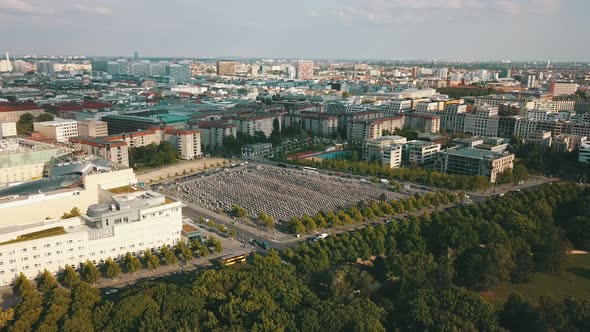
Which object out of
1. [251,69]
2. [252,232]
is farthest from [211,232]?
[251,69]

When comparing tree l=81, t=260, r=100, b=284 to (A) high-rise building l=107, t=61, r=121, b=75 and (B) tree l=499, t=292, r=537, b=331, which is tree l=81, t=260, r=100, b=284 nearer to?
(B) tree l=499, t=292, r=537, b=331

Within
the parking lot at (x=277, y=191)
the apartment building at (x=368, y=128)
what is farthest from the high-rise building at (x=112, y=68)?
the parking lot at (x=277, y=191)

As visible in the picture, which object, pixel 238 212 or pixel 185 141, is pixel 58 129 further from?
pixel 238 212

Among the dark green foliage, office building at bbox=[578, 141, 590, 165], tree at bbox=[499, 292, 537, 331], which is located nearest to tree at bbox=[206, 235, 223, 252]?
tree at bbox=[499, 292, 537, 331]

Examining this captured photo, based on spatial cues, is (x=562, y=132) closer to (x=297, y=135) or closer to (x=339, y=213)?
(x=297, y=135)

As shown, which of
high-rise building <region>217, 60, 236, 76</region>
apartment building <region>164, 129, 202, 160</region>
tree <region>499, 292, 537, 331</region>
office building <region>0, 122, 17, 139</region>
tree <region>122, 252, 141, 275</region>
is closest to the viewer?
tree <region>499, 292, 537, 331</region>

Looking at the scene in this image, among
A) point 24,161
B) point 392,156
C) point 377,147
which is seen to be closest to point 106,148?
point 24,161
